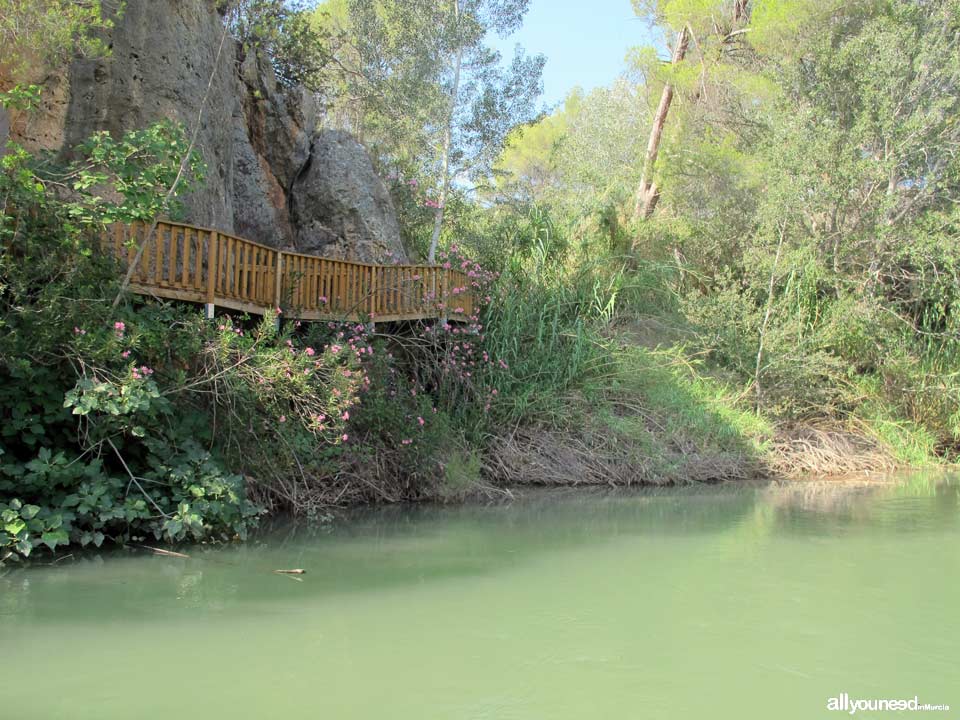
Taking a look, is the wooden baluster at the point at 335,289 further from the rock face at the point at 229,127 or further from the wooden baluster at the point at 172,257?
the wooden baluster at the point at 172,257

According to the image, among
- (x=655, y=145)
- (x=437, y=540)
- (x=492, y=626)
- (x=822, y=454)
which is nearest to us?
(x=492, y=626)

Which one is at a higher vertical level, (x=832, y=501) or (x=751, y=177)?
(x=751, y=177)

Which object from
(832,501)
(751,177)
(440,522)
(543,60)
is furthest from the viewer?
(751,177)

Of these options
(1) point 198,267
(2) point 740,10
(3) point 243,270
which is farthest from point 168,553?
(2) point 740,10

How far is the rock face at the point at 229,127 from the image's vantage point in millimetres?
11984

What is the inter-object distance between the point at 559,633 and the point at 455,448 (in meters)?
7.26

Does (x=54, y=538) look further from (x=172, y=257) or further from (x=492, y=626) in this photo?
(x=492, y=626)

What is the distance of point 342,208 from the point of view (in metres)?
17.0

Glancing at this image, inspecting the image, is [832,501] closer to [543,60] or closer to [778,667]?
[778,667]

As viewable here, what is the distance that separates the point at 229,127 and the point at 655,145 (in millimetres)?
12878

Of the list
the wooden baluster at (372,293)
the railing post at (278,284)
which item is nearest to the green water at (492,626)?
the railing post at (278,284)

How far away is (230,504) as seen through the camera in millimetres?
9125

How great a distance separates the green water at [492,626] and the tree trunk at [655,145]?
14782 mm

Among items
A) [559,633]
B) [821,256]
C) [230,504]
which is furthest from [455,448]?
[821,256]
